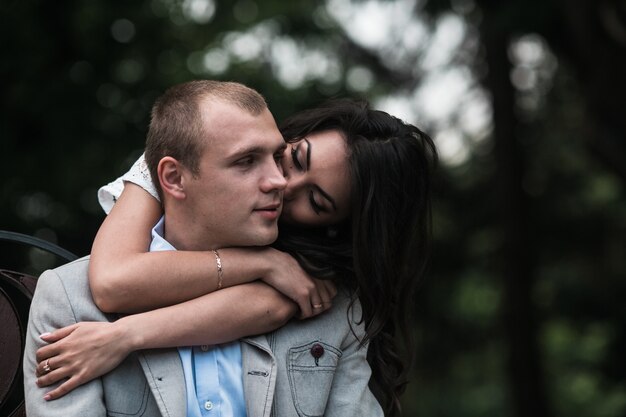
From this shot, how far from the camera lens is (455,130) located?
1402cm

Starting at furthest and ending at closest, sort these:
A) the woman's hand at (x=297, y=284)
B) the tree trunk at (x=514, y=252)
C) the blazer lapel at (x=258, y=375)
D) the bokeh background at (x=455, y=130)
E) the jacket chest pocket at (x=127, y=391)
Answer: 1. the tree trunk at (x=514, y=252)
2. the bokeh background at (x=455, y=130)
3. the woman's hand at (x=297, y=284)
4. the blazer lapel at (x=258, y=375)
5. the jacket chest pocket at (x=127, y=391)

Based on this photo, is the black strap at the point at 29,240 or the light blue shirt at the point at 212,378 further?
the black strap at the point at 29,240

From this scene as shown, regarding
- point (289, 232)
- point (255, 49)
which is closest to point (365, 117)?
point (289, 232)

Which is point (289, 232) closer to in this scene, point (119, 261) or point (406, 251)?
point (406, 251)

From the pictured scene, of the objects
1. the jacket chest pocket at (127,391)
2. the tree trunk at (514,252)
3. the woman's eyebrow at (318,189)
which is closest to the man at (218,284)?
the jacket chest pocket at (127,391)

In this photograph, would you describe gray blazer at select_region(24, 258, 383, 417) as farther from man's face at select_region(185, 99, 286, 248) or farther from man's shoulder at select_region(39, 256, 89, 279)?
man's face at select_region(185, 99, 286, 248)

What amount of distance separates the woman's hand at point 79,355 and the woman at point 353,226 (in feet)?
0.39

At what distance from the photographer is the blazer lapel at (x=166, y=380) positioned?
8.97 ft

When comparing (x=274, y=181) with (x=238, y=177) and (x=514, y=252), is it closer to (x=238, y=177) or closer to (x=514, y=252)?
(x=238, y=177)

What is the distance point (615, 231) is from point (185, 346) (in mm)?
12215

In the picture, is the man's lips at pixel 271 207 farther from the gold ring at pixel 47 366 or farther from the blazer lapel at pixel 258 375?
the gold ring at pixel 47 366

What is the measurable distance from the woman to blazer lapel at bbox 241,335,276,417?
183 mm

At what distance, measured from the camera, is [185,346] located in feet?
9.33

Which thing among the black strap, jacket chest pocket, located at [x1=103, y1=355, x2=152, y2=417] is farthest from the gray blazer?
the black strap
